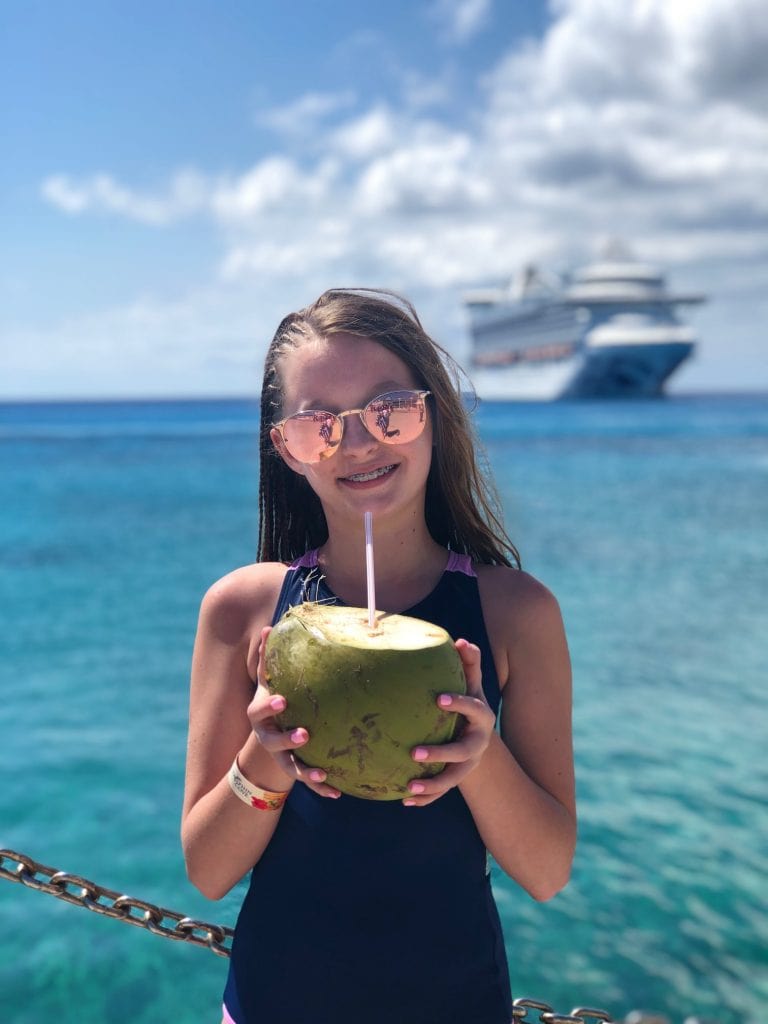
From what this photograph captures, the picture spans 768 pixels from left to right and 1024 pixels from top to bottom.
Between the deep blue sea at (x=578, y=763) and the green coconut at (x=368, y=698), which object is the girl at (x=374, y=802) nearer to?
the green coconut at (x=368, y=698)

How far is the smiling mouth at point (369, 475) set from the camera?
1.64 metres

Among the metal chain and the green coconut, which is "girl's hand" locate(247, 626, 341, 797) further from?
the metal chain

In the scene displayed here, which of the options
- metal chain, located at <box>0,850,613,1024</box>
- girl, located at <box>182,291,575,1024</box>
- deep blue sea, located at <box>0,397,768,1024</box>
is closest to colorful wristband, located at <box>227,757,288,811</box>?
girl, located at <box>182,291,575,1024</box>

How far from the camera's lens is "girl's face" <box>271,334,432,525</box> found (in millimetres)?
1622

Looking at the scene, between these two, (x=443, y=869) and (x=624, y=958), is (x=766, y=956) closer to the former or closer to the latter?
(x=624, y=958)

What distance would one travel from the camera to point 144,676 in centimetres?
877

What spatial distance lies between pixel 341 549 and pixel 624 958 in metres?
3.69

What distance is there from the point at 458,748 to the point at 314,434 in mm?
617

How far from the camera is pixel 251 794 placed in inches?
57.4

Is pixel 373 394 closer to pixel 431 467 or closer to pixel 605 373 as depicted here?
pixel 431 467

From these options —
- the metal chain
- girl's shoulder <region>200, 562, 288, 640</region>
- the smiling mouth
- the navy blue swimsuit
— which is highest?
the smiling mouth

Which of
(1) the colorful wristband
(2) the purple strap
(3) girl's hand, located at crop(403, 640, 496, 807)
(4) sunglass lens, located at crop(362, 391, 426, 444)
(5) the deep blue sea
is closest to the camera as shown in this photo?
(3) girl's hand, located at crop(403, 640, 496, 807)

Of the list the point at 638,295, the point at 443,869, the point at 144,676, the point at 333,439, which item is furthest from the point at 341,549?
the point at 638,295

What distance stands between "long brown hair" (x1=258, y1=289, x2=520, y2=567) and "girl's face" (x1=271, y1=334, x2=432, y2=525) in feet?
0.12
